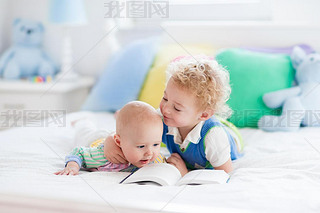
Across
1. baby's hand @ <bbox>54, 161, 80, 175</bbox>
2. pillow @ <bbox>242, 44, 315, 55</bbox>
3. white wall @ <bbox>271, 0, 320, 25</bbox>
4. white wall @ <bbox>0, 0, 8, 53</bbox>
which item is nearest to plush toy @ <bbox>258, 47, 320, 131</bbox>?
pillow @ <bbox>242, 44, 315, 55</bbox>

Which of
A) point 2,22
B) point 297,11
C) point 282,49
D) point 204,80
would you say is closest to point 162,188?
point 204,80

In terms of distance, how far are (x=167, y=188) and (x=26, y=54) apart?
2004mm

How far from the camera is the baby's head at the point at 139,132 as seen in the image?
1156 mm

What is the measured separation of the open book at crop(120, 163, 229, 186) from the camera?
3.60 ft

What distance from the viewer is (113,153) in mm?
1259

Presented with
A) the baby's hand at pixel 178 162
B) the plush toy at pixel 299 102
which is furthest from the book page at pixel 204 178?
the plush toy at pixel 299 102

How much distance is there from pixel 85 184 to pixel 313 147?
87 cm

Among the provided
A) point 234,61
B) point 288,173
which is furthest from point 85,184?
point 234,61

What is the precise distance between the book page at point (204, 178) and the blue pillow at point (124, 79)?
3.44ft

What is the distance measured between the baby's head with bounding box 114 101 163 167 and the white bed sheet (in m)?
0.09

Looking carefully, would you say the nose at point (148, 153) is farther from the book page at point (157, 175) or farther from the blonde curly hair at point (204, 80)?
the blonde curly hair at point (204, 80)

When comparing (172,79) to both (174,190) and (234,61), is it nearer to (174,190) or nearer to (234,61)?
(174,190)

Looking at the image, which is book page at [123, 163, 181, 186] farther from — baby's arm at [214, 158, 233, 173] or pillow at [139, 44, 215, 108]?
pillow at [139, 44, 215, 108]

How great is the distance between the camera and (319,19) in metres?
2.29
